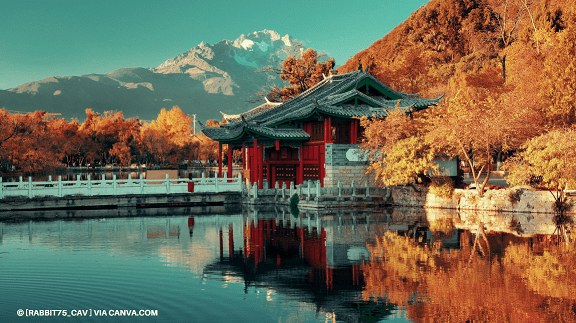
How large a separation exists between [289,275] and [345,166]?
763 inches

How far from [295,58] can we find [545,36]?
91.9 ft

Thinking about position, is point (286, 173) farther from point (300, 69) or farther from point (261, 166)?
Answer: point (300, 69)

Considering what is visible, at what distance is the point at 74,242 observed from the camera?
20.0 metres

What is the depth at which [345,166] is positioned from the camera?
32781 millimetres

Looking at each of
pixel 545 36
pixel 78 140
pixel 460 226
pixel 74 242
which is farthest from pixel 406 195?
pixel 78 140

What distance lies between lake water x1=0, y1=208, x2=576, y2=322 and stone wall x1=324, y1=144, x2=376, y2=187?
945 cm

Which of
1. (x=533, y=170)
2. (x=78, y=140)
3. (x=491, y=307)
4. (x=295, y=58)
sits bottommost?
(x=491, y=307)

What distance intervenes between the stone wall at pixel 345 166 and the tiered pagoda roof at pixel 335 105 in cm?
210

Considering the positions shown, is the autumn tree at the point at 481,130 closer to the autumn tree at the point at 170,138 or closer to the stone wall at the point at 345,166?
the stone wall at the point at 345,166

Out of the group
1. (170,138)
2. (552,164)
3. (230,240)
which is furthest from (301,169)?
(170,138)

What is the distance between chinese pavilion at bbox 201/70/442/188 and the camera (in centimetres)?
3266

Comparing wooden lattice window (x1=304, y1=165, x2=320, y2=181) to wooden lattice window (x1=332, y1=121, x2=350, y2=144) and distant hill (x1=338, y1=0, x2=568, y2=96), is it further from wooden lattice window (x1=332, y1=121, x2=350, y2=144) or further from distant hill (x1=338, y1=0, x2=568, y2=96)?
distant hill (x1=338, y1=0, x2=568, y2=96)

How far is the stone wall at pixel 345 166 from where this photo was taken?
32.5 m

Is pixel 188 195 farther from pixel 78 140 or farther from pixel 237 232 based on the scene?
pixel 78 140
